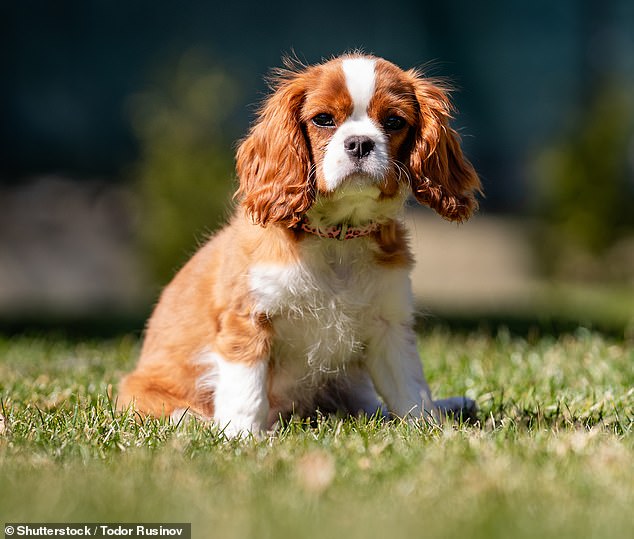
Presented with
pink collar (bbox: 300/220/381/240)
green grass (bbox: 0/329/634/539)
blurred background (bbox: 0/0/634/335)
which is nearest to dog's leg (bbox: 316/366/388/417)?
green grass (bbox: 0/329/634/539)

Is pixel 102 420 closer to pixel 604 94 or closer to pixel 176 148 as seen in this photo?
pixel 176 148

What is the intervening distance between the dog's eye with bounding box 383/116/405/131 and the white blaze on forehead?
4.8 inches

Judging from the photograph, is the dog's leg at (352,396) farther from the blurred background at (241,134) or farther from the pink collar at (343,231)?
the blurred background at (241,134)

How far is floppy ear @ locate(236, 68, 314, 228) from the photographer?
3.87 meters

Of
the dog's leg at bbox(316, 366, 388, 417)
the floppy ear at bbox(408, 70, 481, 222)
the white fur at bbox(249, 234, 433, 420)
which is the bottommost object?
the dog's leg at bbox(316, 366, 388, 417)

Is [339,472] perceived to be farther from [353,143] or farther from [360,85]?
[360,85]

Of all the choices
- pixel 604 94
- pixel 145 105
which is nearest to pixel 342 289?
pixel 145 105

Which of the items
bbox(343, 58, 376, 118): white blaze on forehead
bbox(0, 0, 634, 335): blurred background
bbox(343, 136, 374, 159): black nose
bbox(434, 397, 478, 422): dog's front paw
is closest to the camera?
bbox(343, 136, 374, 159): black nose

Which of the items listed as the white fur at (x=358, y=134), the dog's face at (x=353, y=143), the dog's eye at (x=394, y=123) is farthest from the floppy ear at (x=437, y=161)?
the white fur at (x=358, y=134)

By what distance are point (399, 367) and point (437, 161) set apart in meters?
0.86

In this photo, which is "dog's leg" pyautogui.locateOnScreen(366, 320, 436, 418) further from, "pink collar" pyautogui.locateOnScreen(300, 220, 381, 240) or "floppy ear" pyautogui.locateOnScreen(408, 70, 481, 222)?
"floppy ear" pyautogui.locateOnScreen(408, 70, 481, 222)

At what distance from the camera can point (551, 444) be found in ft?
11.1

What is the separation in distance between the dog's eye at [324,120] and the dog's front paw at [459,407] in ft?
4.31

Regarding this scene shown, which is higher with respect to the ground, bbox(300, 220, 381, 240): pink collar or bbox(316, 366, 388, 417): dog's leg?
bbox(300, 220, 381, 240): pink collar
